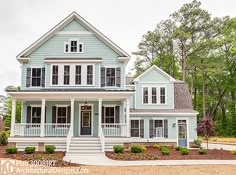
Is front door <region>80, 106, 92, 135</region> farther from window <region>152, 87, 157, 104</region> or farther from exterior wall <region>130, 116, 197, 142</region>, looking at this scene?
window <region>152, 87, 157, 104</region>

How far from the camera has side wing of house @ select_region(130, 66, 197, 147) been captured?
23297 millimetres

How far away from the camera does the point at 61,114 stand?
21.2m

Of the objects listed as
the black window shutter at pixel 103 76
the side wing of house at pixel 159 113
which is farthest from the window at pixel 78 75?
the side wing of house at pixel 159 113

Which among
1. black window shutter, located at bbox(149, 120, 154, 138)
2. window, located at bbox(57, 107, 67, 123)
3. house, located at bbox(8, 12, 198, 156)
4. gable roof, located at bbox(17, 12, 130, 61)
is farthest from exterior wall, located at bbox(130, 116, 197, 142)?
gable roof, located at bbox(17, 12, 130, 61)

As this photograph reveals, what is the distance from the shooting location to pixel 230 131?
4228 centimetres

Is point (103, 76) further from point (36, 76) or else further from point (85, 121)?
point (36, 76)

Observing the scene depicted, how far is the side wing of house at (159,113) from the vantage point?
2330cm

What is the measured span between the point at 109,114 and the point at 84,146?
4029 millimetres

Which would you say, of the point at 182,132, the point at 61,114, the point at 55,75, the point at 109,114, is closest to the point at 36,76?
the point at 55,75

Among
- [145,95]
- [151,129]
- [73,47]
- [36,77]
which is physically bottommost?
[151,129]

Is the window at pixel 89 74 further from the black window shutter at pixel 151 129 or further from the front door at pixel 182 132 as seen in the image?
the front door at pixel 182 132

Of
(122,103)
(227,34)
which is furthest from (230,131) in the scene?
(122,103)

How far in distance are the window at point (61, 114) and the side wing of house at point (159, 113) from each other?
5.41 m

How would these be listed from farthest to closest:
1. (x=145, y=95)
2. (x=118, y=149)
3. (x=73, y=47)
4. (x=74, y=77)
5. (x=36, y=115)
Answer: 1. (x=145, y=95)
2. (x=73, y=47)
3. (x=74, y=77)
4. (x=36, y=115)
5. (x=118, y=149)
